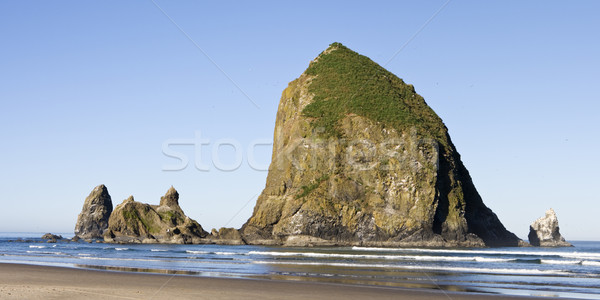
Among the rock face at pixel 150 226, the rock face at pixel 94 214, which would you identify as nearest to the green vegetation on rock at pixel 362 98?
the rock face at pixel 150 226

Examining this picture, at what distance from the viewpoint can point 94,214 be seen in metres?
154

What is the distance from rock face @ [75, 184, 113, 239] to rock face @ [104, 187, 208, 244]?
4560 cm

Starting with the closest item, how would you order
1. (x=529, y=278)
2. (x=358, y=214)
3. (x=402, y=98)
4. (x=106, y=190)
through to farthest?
(x=529, y=278), (x=358, y=214), (x=402, y=98), (x=106, y=190)

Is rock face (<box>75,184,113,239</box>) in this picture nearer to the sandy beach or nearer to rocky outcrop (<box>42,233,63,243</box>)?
rocky outcrop (<box>42,233,63,243</box>)

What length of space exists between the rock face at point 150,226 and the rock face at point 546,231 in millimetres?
74230

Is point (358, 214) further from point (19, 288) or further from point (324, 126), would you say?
point (19, 288)

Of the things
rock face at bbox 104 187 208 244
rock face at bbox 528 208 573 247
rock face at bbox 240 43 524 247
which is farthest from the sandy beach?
rock face at bbox 528 208 573 247

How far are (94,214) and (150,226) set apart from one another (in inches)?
2059

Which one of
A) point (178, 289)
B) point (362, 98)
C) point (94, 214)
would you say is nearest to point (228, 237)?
point (362, 98)

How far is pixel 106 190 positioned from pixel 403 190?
99.0 meters

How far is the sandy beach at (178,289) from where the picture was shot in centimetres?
2133

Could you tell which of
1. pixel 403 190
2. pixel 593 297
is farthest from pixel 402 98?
pixel 593 297

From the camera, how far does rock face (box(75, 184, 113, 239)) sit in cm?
15325

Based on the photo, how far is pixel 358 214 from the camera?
94.8 meters
